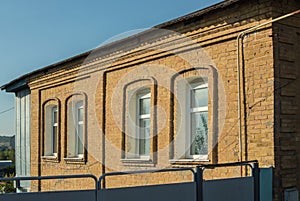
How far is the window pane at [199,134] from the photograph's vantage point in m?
9.72

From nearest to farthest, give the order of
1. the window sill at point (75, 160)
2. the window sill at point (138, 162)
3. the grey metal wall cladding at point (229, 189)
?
the grey metal wall cladding at point (229, 189), the window sill at point (138, 162), the window sill at point (75, 160)

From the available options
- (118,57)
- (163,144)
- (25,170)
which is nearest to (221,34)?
(163,144)

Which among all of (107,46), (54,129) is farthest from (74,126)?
(107,46)

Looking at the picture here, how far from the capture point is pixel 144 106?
38.5ft

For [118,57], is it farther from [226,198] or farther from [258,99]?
[226,198]

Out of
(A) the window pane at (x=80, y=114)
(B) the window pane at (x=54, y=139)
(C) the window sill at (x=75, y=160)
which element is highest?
(A) the window pane at (x=80, y=114)

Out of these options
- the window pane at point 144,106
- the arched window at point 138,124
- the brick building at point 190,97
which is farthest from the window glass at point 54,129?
the window pane at point 144,106

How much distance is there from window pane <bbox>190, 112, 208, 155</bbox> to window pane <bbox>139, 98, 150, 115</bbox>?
5.89ft

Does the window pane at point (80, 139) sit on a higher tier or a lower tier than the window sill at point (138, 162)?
higher

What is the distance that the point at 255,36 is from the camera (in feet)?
27.5

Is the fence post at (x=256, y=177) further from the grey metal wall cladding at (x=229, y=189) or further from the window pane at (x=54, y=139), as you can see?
the window pane at (x=54, y=139)

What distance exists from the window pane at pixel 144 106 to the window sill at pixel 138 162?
1225mm

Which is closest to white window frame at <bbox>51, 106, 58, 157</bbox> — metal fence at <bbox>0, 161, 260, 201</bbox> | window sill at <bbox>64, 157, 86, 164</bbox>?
window sill at <bbox>64, 157, 86, 164</bbox>

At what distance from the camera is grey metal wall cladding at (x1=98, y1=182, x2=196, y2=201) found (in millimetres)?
6637
